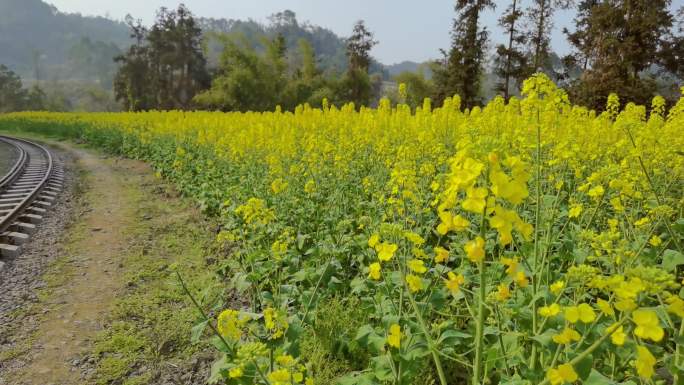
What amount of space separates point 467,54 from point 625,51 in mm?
8003

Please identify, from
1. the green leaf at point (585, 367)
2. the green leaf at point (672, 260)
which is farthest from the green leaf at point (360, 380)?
the green leaf at point (672, 260)

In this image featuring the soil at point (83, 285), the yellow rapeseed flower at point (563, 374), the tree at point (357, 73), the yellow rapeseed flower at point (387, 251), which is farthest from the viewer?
the tree at point (357, 73)

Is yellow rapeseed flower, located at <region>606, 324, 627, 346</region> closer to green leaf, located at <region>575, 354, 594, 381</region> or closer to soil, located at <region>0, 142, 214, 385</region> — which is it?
green leaf, located at <region>575, 354, 594, 381</region>

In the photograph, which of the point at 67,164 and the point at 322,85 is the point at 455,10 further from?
the point at 67,164

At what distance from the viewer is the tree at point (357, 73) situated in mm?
37625

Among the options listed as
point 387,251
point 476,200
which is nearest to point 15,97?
point 387,251

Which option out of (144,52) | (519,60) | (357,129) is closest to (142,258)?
(357,129)

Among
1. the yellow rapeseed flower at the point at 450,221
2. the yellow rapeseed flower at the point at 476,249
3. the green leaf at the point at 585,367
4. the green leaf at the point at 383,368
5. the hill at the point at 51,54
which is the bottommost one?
the green leaf at the point at 383,368

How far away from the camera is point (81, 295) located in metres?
4.39

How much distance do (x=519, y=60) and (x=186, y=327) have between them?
24.2 m

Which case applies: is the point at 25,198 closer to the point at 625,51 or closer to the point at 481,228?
the point at 481,228

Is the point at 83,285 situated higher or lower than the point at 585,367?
lower

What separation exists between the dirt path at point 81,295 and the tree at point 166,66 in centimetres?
3926

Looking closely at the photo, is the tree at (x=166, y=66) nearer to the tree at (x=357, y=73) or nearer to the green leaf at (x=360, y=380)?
the tree at (x=357, y=73)
